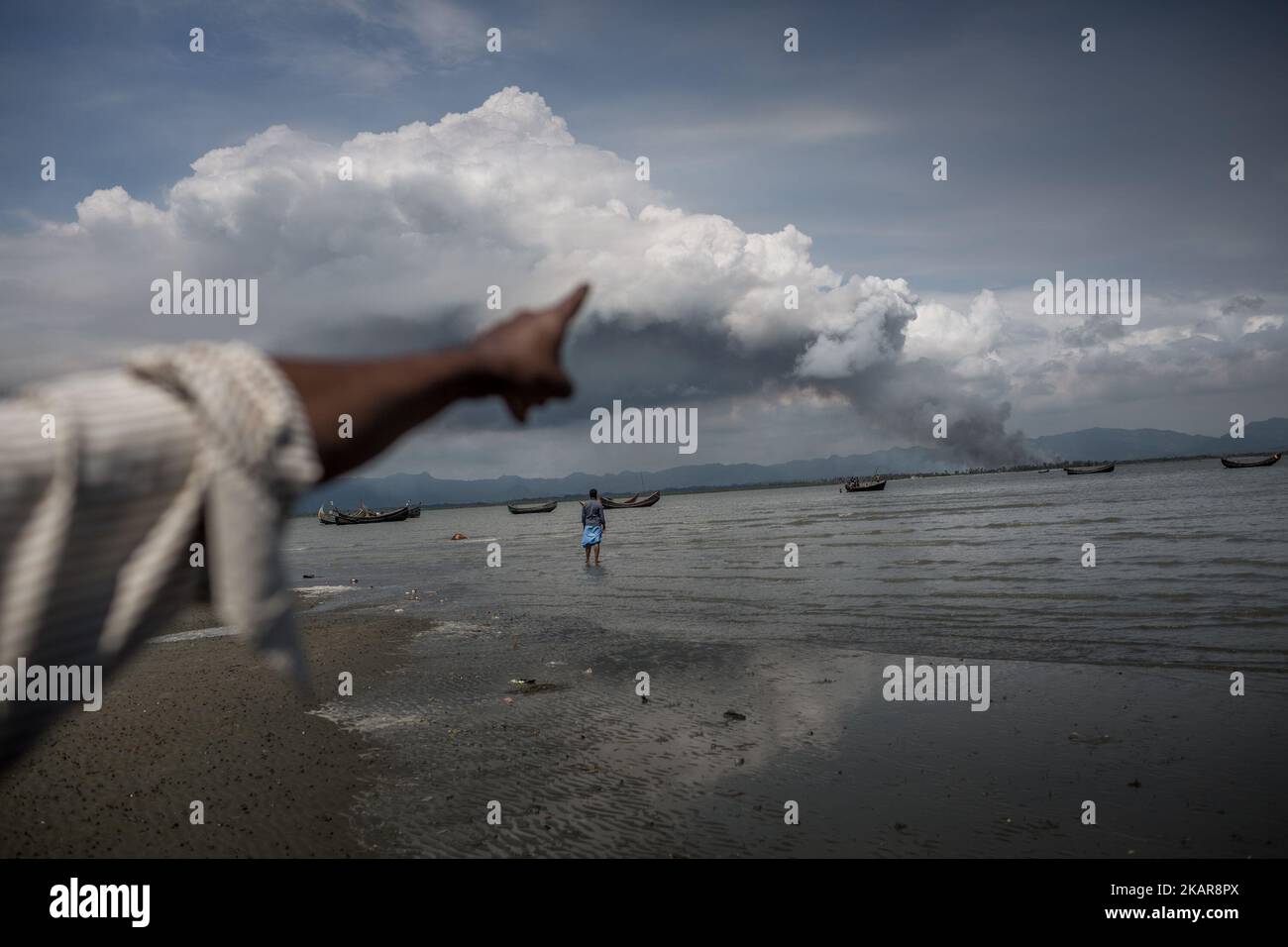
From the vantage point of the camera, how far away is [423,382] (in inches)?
41.3

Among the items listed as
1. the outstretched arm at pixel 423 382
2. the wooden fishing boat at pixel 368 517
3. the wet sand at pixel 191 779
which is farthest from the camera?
the wooden fishing boat at pixel 368 517

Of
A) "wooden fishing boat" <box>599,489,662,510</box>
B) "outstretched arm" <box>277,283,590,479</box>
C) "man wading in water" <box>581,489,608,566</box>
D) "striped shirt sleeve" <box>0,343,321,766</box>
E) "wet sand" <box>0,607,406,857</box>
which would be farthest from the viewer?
"wooden fishing boat" <box>599,489,662,510</box>

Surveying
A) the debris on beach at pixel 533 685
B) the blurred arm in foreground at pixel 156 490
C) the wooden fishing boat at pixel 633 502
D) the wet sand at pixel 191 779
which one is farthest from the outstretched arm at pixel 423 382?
the wooden fishing boat at pixel 633 502

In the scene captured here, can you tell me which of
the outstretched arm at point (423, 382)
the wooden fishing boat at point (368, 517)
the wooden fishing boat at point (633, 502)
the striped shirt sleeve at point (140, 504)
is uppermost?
the outstretched arm at point (423, 382)

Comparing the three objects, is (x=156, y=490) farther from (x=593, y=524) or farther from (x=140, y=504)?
(x=593, y=524)

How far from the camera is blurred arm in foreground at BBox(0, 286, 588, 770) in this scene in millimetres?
808

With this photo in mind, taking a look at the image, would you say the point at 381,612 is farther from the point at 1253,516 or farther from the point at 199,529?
the point at 1253,516

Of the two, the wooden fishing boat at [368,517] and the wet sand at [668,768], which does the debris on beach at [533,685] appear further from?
the wooden fishing boat at [368,517]

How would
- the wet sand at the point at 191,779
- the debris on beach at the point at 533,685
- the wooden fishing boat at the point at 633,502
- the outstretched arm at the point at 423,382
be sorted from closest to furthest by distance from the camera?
the outstretched arm at the point at 423,382, the wet sand at the point at 191,779, the debris on beach at the point at 533,685, the wooden fishing boat at the point at 633,502

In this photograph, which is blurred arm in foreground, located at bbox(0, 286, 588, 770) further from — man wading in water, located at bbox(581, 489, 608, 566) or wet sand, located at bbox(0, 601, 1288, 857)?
man wading in water, located at bbox(581, 489, 608, 566)

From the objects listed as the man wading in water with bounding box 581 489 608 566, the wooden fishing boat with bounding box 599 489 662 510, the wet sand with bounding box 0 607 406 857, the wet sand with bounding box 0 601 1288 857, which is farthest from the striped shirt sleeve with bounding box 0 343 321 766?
the wooden fishing boat with bounding box 599 489 662 510

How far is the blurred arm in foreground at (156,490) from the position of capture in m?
0.81

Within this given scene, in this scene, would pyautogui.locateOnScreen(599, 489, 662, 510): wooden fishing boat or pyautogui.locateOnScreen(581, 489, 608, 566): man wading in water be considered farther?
pyautogui.locateOnScreen(599, 489, 662, 510): wooden fishing boat
